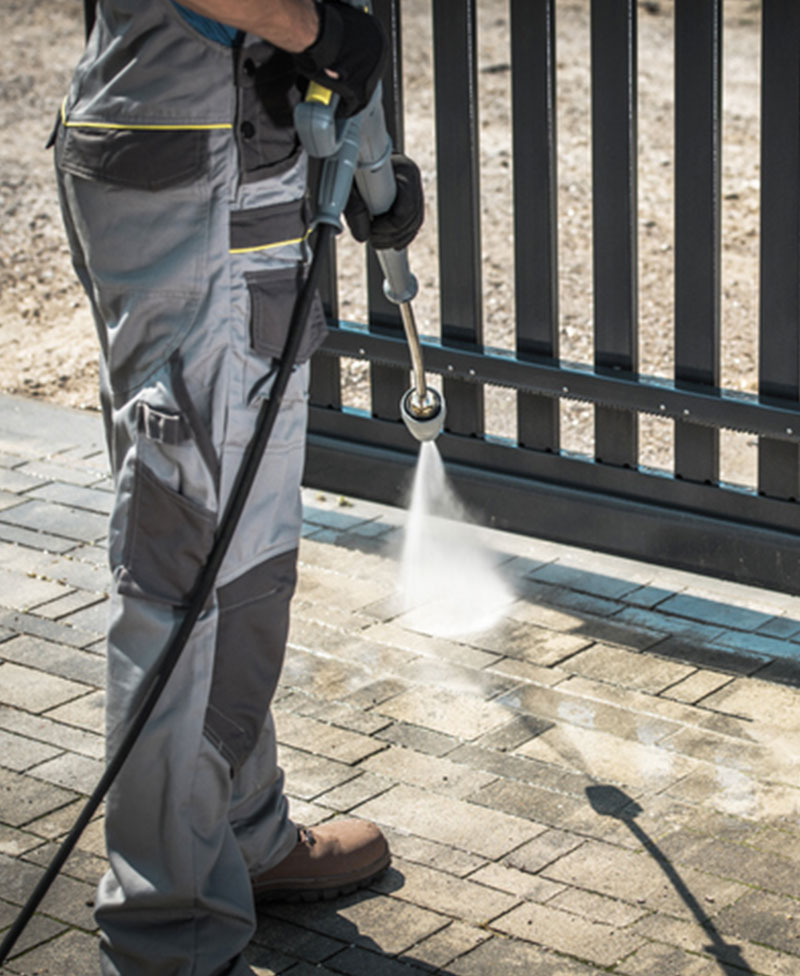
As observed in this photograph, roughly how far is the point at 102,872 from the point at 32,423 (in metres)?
3.16

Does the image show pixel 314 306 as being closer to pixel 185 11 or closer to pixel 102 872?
pixel 185 11

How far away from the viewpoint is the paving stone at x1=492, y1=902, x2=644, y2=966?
307 cm

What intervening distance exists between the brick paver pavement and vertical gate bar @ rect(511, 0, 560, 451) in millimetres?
530

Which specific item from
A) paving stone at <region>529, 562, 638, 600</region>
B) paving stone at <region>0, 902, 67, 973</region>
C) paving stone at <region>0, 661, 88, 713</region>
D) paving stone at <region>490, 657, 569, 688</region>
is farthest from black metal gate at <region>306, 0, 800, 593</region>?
paving stone at <region>0, 902, 67, 973</region>

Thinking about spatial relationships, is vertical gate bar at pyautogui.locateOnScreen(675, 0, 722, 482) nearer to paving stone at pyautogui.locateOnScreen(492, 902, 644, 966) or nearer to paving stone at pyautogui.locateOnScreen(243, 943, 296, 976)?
paving stone at pyautogui.locateOnScreen(492, 902, 644, 966)

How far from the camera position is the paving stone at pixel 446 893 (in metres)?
3.22

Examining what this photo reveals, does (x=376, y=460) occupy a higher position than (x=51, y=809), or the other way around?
(x=376, y=460)

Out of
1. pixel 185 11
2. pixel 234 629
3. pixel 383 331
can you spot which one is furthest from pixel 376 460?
pixel 185 11

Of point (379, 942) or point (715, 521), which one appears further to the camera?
point (715, 521)

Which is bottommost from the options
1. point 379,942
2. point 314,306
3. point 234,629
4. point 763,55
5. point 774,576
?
point 379,942

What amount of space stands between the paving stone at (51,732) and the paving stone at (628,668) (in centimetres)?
125

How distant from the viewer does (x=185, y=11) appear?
8.77 ft

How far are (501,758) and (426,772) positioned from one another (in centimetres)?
19

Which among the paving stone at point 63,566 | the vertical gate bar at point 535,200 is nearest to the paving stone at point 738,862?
the vertical gate bar at point 535,200
